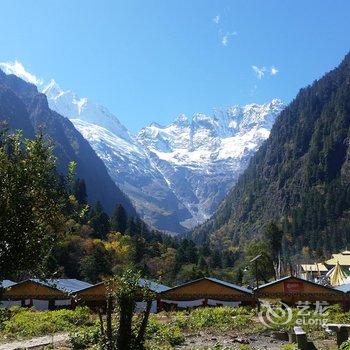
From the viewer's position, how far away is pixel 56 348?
20719 mm

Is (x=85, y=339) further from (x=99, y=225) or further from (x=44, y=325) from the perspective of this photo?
(x=99, y=225)

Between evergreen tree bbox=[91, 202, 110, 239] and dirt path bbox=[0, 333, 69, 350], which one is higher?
evergreen tree bbox=[91, 202, 110, 239]

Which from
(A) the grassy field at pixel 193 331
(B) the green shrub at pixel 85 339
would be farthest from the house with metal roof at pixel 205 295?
(B) the green shrub at pixel 85 339

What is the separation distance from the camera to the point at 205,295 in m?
50.5

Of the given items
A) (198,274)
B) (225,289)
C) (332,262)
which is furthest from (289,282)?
(332,262)

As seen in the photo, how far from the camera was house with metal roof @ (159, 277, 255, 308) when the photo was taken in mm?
49719

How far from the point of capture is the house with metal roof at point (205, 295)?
49719 mm

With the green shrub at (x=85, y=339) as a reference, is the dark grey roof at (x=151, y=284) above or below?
above

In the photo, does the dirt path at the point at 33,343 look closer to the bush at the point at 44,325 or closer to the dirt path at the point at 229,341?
the bush at the point at 44,325

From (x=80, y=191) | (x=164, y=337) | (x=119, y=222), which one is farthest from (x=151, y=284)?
(x=80, y=191)

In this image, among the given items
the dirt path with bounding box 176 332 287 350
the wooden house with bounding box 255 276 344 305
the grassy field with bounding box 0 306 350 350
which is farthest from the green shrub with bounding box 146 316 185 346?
the wooden house with bounding box 255 276 344 305

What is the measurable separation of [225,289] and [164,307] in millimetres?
6367

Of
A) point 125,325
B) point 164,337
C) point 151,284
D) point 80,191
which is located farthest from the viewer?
point 80,191

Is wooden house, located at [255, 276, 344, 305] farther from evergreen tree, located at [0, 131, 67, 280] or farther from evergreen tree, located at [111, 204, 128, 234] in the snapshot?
evergreen tree, located at [111, 204, 128, 234]
